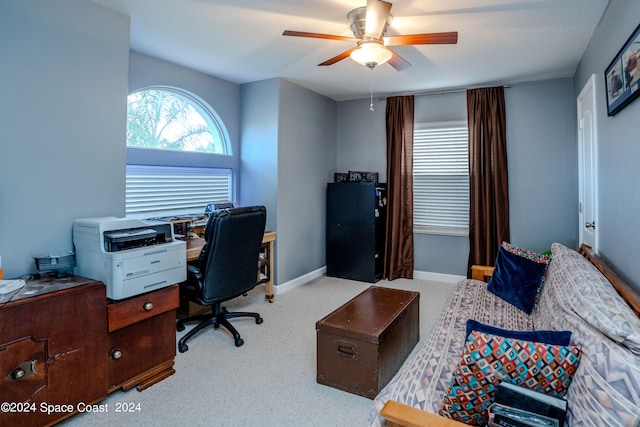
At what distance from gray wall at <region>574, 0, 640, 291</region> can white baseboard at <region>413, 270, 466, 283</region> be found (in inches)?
84.5

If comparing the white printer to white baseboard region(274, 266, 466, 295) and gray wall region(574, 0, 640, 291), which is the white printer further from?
gray wall region(574, 0, 640, 291)

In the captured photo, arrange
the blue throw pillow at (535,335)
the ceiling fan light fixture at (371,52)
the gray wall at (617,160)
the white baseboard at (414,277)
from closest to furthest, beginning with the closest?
the blue throw pillow at (535,335), the gray wall at (617,160), the ceiling fan light fixture at (371,52), the white baseboard at (414,277)

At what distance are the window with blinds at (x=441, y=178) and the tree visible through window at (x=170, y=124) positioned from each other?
2.60 metres

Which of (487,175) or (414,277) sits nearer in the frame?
(487,175)

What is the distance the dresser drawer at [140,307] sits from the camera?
2.05m

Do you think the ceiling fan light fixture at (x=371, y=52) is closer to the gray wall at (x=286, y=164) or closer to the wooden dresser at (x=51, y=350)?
the gray wall at (x=286, y=164)

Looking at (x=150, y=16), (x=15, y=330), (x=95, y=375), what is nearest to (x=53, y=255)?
(x=15, y=330)

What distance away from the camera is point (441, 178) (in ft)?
15.3

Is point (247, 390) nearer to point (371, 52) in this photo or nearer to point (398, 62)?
point (371, 52)

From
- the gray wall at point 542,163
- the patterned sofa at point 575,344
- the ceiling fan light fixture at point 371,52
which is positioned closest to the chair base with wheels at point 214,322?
the patterned sofa at point 575,344

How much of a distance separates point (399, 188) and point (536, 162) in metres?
1.61

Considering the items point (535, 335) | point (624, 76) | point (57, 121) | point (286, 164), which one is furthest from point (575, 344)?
point (286, 164)

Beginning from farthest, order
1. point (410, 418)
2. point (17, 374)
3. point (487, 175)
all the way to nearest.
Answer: point (487, 175) → point (17, 374) → point (410, 418)

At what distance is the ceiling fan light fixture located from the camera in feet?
7.46
